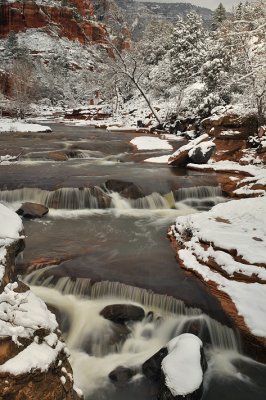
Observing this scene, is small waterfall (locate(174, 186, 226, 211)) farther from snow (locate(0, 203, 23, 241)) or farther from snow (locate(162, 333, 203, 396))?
snow (locate(162, 333, 203, 396))

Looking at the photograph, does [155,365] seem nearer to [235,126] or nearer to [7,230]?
[7,230]

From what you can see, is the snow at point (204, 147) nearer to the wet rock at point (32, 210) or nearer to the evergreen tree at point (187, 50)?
the wet rock at point (32, 210)

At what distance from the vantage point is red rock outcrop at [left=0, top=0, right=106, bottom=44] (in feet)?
256

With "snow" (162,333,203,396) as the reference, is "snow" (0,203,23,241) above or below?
above

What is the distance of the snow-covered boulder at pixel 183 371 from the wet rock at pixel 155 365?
0.74 ft

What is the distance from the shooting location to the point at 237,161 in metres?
16.2

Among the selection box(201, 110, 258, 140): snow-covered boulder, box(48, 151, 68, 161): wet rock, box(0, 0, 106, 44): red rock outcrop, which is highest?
box(0, 0, 106, 44): red rock outcrop

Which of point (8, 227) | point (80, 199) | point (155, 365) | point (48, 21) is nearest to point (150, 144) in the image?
point (80, 199)

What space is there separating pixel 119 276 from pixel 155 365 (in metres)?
2.21

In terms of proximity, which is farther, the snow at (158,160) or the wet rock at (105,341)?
the snow at (158,160)

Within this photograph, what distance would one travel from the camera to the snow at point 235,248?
238 inches

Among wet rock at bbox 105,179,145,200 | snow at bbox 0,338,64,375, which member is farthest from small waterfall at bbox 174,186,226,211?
snow at bbox 0,338,64,375

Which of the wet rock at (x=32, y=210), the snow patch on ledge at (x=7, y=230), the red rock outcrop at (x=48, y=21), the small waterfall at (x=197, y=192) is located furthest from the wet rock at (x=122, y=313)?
the red rock outcrop at (x=48, y=21)

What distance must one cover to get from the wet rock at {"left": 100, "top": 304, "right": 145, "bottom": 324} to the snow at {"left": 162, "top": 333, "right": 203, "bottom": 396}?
1.28 m
